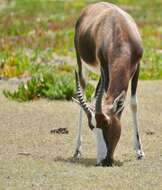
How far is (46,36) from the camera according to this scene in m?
24.0

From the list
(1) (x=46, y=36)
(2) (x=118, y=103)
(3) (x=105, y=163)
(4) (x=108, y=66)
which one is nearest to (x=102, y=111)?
(2) (x=118, y=103)

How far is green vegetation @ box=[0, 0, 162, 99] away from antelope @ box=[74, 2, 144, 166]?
3.79m

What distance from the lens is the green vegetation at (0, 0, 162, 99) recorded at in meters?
18.0

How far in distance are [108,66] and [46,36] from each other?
47.0 ft

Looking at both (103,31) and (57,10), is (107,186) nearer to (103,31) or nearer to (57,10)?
(103,31)

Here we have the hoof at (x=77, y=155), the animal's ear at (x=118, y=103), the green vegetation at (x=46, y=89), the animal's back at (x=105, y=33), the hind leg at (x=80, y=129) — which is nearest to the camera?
the animal's ear at (x=118, y=103)

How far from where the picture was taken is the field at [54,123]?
858cm

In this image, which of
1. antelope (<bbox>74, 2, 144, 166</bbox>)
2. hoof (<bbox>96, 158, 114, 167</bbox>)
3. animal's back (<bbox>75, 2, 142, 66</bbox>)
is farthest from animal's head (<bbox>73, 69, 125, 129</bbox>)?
animal's back (<bbox>75, 2, 142, 66</bbox>)

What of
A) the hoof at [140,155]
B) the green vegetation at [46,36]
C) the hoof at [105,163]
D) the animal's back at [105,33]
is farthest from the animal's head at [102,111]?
the green vegetation at [46,36]

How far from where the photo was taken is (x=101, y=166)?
931 centimetres

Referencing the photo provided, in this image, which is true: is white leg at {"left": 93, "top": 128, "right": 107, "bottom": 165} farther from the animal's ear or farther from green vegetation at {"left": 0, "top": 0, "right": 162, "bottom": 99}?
green vegetation at {"left": 0, "top": 0, "right": 162, "bottom": 99}

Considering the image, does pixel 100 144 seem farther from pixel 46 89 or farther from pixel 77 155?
pixel 46 89

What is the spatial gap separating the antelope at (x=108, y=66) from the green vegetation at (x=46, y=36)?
379 centimetres

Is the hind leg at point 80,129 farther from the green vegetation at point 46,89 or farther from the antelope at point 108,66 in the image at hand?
the green vegetation at point 46,89
